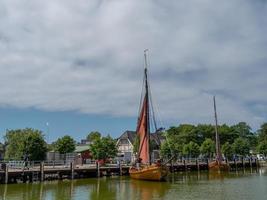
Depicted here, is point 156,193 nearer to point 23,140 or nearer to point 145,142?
point 145,142

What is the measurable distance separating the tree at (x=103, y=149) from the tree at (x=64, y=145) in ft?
21.6

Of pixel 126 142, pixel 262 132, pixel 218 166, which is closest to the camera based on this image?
pixel 218 166

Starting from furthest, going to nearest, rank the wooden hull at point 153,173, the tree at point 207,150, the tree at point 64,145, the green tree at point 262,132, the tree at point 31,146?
the green tree at point 262,132 < the tree at point 207,150 < the tree at point 64,145 < the tree at point 31,146 < the wooden hull at point 153,173

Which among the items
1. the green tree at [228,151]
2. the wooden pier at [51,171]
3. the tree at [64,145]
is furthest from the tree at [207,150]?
the tree at [64,145]

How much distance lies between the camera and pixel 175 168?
239 feet

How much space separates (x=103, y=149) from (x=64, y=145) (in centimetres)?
946

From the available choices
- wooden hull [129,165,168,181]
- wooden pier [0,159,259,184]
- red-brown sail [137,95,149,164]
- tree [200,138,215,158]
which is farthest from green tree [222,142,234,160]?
wooden hull [129,165,168,181]

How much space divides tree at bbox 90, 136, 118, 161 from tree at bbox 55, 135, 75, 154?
21.6 ft

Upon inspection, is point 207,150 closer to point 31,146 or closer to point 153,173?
point 31,146

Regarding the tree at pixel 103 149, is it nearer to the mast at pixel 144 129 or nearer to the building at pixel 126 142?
the mast at pixel 144 129

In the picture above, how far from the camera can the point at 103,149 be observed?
74.9 meters

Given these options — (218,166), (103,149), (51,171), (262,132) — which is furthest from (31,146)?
(262,132)

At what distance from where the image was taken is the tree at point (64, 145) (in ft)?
262

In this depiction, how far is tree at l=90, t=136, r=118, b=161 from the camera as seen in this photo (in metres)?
74.6
